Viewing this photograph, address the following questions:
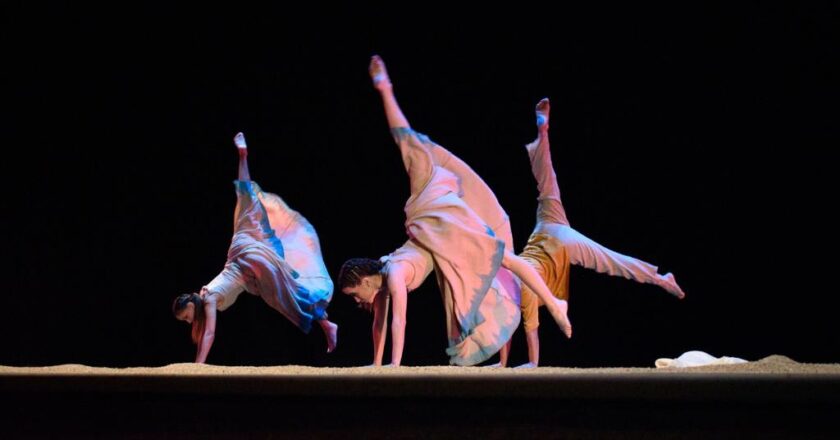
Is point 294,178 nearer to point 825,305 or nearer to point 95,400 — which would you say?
point 825,305

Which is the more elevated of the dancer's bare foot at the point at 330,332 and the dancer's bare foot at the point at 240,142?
the dancer's bare foot at the point at 240,142

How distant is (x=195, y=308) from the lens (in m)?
4.65

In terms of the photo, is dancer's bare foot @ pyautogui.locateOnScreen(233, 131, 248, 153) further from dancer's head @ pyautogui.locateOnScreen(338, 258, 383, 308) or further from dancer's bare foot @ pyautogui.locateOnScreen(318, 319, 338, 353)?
dancer's head @ pyautogui.locateOnScreen(338, 258, 383, 308)

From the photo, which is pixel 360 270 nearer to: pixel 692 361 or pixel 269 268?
pixel 269 268

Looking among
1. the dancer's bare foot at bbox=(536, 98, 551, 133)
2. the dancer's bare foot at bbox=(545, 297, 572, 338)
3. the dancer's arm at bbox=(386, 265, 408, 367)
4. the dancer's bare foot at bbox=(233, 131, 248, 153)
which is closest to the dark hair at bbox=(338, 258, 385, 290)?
the dancer's arm at bbox=(386, 265, 408, 367)

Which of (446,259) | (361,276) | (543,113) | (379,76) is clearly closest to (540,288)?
(446,259)

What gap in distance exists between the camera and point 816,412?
1.40 metres

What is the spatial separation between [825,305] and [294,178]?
2907 mm

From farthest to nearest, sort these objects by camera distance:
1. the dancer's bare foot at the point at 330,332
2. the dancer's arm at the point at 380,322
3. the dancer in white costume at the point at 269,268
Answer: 1. the dancer's bare foot at the point at 330,332
2. the dancer in white costume at the point at 269,268
3. the dancer's arm at the point at 380,322

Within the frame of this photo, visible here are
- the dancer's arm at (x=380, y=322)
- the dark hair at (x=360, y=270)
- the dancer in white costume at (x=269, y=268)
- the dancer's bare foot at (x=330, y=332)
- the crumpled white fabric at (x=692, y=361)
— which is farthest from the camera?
the dancer's bare foot at (x=330, y=332)

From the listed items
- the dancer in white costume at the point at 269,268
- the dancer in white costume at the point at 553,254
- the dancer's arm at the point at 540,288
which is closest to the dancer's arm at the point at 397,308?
the dancer's arm at the point at 540,288

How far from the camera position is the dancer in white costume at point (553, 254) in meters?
4.19

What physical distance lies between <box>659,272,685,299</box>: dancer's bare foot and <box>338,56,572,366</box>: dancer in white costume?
74 centimetres

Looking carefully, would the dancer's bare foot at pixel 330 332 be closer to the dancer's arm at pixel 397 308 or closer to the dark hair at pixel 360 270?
the dark hair at pixel 360 270
